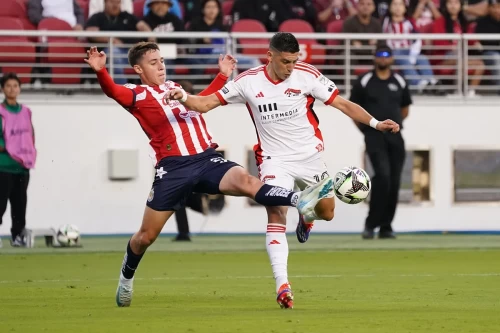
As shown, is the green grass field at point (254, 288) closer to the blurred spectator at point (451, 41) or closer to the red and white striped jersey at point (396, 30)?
the red and white striped jersey at point (396, 30)

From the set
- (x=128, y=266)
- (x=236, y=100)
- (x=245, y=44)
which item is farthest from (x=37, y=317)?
(x=245, y=44)

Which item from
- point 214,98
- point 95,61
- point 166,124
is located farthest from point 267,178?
point 95,61

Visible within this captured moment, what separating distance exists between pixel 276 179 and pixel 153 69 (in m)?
1.46

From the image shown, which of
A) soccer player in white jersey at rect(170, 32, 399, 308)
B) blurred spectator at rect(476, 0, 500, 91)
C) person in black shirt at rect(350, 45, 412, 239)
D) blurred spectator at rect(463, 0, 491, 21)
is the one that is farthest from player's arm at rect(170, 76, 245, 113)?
blurred spectator at rect(463, 0, 491, 21)

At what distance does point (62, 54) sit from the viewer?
806 inches

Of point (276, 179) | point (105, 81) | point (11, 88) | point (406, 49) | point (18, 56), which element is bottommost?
point (276, 179)

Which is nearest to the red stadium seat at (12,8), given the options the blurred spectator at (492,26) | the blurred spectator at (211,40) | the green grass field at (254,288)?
the blurred spectator at (211,40)

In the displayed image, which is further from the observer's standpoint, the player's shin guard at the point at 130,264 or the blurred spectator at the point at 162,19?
the blurred spectator at the point at 162,19

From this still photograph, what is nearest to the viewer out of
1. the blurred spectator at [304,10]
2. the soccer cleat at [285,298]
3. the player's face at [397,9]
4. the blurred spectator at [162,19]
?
the soccer cleat at [285,298]

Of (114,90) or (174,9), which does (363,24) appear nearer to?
(174,9)

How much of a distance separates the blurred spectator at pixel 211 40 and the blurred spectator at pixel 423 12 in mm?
3409

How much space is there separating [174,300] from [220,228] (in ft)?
35.0

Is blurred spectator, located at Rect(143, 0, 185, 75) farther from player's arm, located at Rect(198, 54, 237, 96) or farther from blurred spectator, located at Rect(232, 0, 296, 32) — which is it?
player's arm, located at Rect(198, 54, 237, 96)

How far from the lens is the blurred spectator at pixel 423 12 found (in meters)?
22.8
